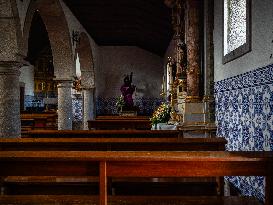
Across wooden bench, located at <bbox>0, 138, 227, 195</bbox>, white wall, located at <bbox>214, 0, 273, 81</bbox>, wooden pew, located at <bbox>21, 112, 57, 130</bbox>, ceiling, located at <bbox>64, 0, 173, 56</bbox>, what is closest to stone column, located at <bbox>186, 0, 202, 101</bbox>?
white wall, located at <bbox>214, 0, 273, 81</bbox>

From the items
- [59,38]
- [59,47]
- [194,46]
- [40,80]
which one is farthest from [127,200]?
[40,80]

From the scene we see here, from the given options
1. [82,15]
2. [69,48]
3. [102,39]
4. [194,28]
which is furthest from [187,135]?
[102,39]

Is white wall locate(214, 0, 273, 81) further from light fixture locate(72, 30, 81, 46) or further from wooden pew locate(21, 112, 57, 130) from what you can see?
wooden pew locate(21, 112, 57, 130)

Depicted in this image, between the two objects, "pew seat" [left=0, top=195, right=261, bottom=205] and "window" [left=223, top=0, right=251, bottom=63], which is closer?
"pew seat" [left=0, top=195, right=261, bottom=205]

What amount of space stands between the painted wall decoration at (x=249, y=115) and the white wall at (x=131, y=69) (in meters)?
14.6

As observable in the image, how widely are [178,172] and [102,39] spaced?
1642 centimetres

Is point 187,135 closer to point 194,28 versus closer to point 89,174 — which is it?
point 194,28

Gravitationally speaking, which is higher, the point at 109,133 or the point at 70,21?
the point at 70,21

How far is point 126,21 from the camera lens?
14.8 m

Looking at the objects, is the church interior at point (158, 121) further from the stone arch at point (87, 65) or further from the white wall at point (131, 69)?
the white wall at point (131, 69)

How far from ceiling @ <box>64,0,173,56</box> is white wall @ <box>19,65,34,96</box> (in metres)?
4.54

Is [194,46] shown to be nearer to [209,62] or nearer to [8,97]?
[209,62]

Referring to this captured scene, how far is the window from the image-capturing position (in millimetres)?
5539

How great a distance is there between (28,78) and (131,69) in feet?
18.8
